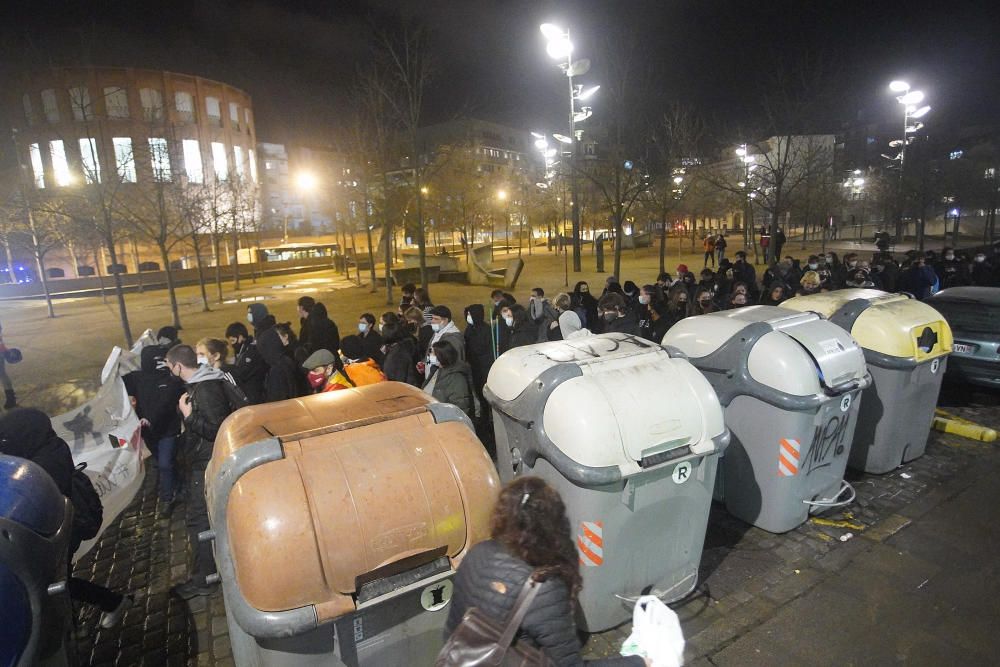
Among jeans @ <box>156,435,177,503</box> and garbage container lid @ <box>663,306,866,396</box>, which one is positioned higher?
garbage container lid @ <box>663,306,866,396</box>

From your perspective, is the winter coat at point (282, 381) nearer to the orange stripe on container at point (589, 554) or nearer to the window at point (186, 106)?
the orange stripe on container at point (589, 554)

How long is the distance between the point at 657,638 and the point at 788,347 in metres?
3.08

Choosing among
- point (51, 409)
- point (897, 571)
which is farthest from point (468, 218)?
point (897, 571)

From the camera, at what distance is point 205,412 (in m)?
4.25

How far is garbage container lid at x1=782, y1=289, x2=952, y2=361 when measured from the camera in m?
5.46

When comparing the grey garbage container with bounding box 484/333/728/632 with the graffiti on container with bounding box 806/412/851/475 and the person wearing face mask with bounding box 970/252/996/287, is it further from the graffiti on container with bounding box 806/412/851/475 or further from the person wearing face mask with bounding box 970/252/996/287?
the person wearing face mask with bounding box 970/252/996/287

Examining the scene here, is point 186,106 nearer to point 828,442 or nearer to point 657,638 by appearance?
point 828,442

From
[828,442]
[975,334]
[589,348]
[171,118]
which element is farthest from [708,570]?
[171,118]

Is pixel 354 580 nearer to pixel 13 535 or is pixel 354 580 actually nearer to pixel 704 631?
pixel 13 535

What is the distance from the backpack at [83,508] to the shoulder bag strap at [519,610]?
3327mm

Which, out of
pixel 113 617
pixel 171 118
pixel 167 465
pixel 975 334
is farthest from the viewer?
pixel 171 118

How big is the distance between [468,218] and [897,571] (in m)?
32.6

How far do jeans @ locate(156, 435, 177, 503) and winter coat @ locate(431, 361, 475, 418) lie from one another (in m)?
2.69

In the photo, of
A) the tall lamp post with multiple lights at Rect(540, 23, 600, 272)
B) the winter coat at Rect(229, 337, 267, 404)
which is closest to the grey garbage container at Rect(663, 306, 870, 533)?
the winter coat at Rect(229, 337, 267, 404)
